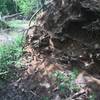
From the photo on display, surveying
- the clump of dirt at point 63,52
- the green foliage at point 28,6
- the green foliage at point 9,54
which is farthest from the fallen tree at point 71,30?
the green foliage at point 28,6

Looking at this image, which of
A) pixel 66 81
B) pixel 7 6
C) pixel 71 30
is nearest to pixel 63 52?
pixel 71 30

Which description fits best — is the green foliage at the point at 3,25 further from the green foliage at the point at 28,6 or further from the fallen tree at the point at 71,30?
the fallen tree at the point at 71,30

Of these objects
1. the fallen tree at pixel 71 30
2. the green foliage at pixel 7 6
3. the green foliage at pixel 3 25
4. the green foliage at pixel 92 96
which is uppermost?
the fallen tree at pixel 71 30

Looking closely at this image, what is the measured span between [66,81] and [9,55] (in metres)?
1.62

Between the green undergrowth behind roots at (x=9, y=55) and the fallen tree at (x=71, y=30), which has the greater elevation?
the fallen tree at (x=71, y=30)

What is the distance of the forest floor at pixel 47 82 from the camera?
201 inches

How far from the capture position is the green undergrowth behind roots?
5948 mm

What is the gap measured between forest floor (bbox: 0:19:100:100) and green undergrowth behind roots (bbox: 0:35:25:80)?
0.12 m

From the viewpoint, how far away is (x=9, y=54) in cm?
639

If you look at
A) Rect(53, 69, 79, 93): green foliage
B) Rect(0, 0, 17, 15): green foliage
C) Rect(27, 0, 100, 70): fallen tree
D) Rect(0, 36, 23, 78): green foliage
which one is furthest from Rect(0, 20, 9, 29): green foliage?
Rect(53, 69, 79, 93): green foliage

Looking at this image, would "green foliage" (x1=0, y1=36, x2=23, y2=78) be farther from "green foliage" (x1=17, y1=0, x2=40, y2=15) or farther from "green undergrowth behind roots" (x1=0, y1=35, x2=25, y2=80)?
"green foliage" (x1=17, y1=0, x2=40, y2=15)

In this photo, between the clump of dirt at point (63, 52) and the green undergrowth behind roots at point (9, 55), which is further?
the green undergrowth behind roots at point (9, 55)

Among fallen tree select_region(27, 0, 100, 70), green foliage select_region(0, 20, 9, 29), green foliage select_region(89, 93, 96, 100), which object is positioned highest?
fallen tree select_region(27, 0, 100, 70)

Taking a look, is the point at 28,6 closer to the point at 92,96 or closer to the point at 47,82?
the point at 47,82
